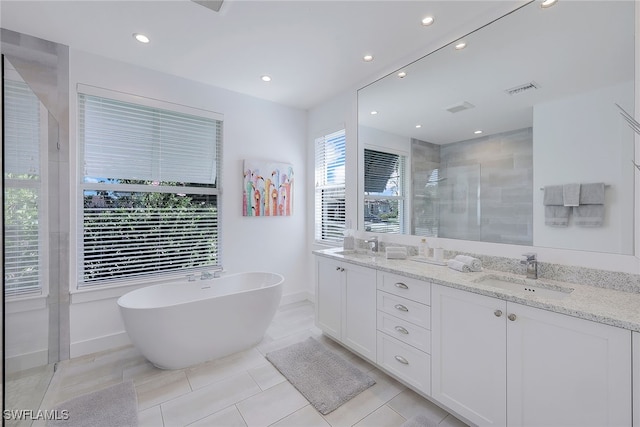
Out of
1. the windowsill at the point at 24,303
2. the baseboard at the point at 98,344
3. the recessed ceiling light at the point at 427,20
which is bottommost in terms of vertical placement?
the baseboard at the point at 98,344

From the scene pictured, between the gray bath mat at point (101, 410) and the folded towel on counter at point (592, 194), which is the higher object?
the folded towel on counter at point (592, 194)

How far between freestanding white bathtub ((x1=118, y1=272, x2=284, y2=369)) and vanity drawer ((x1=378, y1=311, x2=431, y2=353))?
1065 millimetres

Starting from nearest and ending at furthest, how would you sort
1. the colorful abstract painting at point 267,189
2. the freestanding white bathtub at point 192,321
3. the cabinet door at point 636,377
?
1. the cabinet door at point 636,377
2. the freestanding white bathtub at point 192,321
3. the colorful abstract painting at point 267,189

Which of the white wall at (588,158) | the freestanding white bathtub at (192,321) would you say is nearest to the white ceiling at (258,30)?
the white wall at (588,158)

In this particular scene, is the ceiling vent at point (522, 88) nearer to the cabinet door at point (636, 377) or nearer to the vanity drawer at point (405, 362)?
the cabinet door at point (636, 377)

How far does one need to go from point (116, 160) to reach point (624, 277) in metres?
3.98

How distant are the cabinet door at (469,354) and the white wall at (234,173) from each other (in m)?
2.36

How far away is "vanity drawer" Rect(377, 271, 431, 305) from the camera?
181 cm

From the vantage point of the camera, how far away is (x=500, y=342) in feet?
4.72

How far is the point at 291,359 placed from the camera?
7.76 feet

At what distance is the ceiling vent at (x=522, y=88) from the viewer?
179 centimetres

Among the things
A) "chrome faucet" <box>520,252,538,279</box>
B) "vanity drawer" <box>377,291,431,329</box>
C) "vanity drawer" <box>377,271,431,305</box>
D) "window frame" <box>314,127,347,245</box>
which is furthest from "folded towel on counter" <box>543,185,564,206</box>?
"window frame" <box>314,127,347,245</box>

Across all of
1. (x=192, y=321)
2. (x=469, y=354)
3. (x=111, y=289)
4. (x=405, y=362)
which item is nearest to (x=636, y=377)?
(x=469, y=354)

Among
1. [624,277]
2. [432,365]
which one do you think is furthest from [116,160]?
[624,277]
